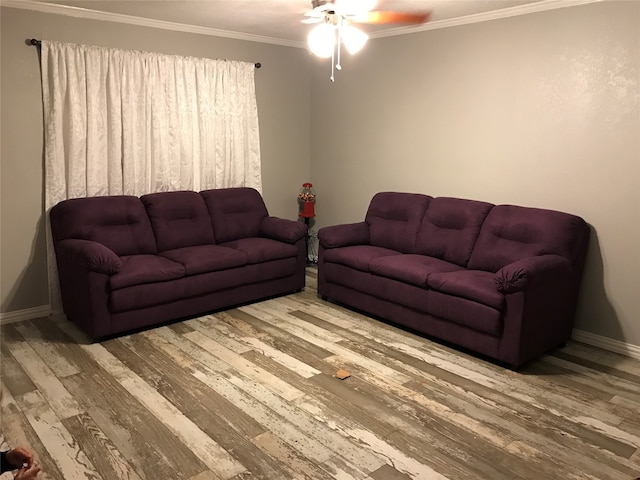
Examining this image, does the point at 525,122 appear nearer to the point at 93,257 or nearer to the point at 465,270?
the point at 465,270

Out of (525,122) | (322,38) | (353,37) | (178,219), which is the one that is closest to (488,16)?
(525,122)

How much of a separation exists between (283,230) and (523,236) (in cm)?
211

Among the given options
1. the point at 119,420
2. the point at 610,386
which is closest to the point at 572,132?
the point at 610,386

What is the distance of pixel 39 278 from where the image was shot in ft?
14.4

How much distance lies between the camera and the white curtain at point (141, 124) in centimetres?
433

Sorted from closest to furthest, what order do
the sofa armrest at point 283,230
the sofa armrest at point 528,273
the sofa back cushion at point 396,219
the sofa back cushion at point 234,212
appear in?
1. the sofa armrest at point 528,273
2. the sofa back cushion at point 396,219
3. the sofa armrest at point 283,230
4. the sofa back cushion at point 234,212

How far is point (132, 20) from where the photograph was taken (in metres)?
4.60

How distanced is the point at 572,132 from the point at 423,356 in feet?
6.39

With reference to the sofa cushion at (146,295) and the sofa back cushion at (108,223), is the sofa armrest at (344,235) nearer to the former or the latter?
the sofa cushion at (146,295)

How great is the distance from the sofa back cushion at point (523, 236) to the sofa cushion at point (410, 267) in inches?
10.8

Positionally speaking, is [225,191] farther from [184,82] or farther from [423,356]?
[423,356]

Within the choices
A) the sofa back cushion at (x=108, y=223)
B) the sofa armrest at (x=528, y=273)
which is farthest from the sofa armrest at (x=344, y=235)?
the sofa armrest at (x=528, y=273)

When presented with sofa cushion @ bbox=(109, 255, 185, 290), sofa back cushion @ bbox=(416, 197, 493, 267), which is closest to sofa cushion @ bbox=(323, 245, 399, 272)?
sofa back cushion @ bbox=(416, 197, 493, 267)

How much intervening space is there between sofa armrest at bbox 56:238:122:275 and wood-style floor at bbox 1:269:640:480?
55cm
